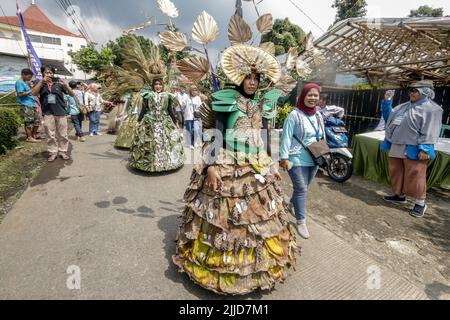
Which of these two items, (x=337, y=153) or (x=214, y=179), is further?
(x=337, y=153)

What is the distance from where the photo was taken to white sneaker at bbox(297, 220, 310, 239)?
9.55 ft

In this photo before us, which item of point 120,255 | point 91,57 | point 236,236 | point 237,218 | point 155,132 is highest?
point 91,57

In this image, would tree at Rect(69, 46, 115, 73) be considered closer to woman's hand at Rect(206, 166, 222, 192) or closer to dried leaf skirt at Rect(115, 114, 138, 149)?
dried leaf skirt at Rect(115, 114, 138, 149)

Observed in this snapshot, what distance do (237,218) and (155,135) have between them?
3.30m

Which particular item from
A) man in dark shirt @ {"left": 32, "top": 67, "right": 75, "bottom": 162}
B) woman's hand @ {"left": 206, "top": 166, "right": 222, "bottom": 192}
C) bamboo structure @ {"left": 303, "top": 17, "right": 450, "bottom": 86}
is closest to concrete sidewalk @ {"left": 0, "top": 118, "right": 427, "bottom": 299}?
woman's hand @ {"left": 206, "top": 166, "right": 222, "bottom": 192}

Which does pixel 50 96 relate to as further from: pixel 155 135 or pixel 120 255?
pixel 120 255

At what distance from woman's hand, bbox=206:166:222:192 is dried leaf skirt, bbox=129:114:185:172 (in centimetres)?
303

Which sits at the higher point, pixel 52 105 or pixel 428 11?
pixel 428 11

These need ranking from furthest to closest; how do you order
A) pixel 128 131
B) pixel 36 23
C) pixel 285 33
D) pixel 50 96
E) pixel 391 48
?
pixel 36 23 < pixel 285 33 < pixel 391 48 < pixel 128 131 < pixel 50 96

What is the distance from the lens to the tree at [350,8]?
24.6 meters

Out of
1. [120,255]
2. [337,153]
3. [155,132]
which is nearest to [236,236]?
[120,255]

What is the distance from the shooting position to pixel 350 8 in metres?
25.2
